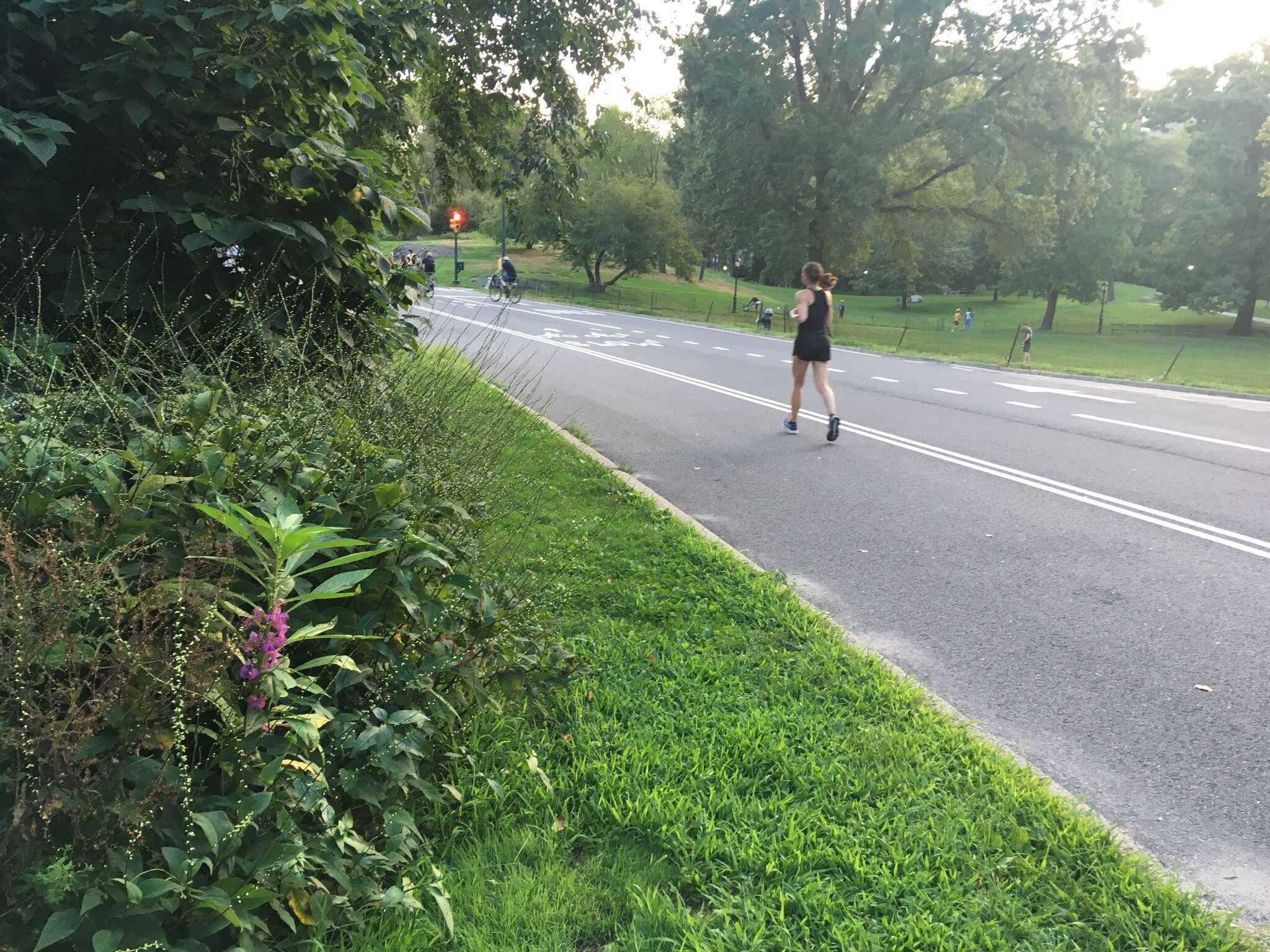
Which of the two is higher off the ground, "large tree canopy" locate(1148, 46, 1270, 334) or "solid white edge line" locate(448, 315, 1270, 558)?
"large tree canopy" locate(1148, 46, 1270, 334)

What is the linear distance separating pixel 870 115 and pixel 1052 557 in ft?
119

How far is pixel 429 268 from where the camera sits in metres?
5.58

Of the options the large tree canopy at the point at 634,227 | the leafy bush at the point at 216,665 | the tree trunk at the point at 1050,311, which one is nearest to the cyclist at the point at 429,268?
the leafy bush at the point at 216,665

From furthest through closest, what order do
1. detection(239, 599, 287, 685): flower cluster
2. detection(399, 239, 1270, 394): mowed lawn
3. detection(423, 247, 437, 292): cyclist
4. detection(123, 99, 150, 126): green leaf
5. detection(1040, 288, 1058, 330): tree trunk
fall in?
detection(1040, 288, 1058, 330): tree trunk
detection(399, 239, 1270, 394): mowed lawn
detection(423, 247, 437, 292): cyclist
detection(123, 99, 150, 126): green leaf
detection(239, 599, 287, 685): flower cluster

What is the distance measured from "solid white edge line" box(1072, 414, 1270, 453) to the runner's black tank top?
4580 millimetres

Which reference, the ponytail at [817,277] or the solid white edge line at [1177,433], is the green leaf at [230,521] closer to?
the ponytail at [817,277]

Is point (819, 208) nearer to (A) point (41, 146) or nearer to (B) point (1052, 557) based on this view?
(B) point (1052, 557)

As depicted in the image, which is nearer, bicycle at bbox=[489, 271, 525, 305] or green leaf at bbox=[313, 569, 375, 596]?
green leaf at bbox=[313, 569, 375, 596]

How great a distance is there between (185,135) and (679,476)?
17.1ft

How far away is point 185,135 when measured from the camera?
391 cm

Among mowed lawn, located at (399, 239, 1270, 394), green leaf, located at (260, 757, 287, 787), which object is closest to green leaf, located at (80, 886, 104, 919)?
green leaf, located at (260, 757, 287, 787)

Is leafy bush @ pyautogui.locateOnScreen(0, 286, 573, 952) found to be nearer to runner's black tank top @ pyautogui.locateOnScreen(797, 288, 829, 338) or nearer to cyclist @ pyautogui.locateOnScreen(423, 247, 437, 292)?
cyclist @ pyautogui.locateOnScreen(423, 247, 437, 292)

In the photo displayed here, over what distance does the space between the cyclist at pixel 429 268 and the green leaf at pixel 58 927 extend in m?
3.57

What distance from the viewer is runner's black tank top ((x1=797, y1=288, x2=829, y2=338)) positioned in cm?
987
